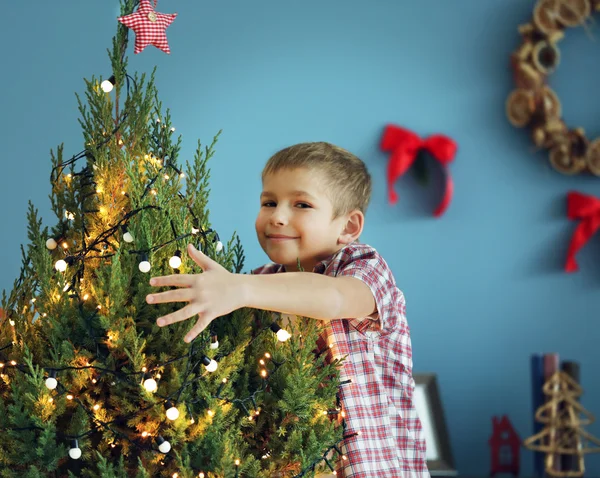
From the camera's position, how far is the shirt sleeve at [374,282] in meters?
1.07

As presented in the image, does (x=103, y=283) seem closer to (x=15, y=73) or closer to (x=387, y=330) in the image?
(x=387, y=330)

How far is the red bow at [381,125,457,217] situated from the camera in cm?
254

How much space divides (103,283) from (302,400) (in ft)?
0.88

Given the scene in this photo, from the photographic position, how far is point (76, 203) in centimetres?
100

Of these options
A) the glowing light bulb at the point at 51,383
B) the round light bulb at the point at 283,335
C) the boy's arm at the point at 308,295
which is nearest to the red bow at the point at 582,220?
the boy's arm at the point at 308,295

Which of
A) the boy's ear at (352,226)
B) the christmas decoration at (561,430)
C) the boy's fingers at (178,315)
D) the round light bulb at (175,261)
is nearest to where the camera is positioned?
the boy's fingers at (178,315)

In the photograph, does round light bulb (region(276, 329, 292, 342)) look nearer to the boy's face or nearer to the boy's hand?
the boy's hand

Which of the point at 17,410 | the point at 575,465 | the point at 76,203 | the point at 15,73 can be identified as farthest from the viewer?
the point at 15,73

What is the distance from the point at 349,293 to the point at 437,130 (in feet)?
5.60

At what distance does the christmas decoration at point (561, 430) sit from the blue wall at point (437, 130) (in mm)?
290

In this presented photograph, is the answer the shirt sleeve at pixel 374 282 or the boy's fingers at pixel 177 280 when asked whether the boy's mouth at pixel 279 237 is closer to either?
the shirt sleeve at pixel 374 282

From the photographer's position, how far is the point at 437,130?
2.60 m

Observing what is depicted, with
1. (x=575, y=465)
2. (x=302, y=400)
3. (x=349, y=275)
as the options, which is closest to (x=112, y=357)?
(x=302, y=400)

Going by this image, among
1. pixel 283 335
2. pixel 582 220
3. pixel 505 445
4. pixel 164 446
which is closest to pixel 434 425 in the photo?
pixel 505 445
